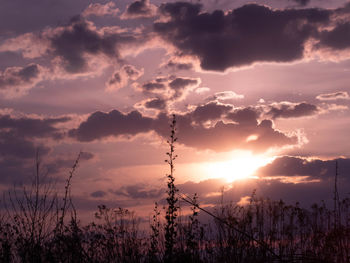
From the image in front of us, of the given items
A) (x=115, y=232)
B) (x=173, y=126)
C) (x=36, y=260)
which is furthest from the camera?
(x=115, y=232)

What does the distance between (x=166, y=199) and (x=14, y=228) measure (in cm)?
565

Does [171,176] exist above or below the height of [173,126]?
below

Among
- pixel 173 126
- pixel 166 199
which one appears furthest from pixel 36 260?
pixel 173 126

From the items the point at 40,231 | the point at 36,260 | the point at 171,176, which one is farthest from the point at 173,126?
the point at 36,260

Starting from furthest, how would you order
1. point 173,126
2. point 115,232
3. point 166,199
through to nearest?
1. point 115,232
2. point 173,126
3. point 166,199

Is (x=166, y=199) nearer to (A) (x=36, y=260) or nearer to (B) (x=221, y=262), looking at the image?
(B) (x=221, y=262)

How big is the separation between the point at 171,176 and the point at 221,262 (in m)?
Answer: 2.40

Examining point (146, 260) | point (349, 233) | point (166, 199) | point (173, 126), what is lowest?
point (146, 260)

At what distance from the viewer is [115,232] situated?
11.1 metres

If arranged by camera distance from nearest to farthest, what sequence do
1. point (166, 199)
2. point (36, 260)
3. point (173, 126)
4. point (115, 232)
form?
point (166, 199) < point (173, 126) < point (36, 260) < point (115, 232)

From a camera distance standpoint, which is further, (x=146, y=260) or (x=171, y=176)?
(x=146, y=260)

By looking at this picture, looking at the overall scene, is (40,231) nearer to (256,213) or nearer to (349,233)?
(256,213)

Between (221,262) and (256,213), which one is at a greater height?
(256,213)

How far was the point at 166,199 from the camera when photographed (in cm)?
782
